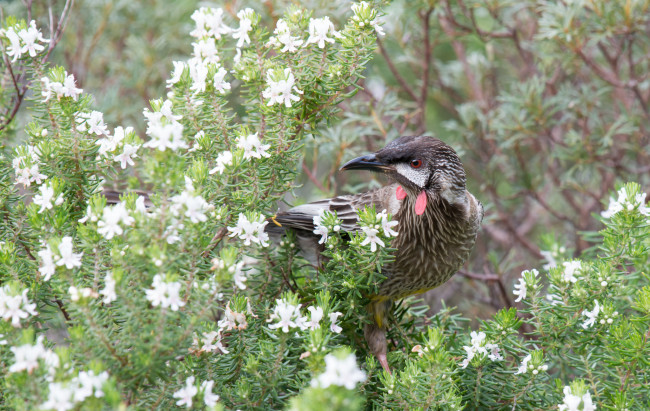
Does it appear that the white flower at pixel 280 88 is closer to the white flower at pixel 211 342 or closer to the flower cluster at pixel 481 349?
the white flower at pixel 211 342

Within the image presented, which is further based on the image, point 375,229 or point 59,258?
point 375,229

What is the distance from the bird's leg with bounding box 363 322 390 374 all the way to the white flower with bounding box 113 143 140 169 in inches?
48.8

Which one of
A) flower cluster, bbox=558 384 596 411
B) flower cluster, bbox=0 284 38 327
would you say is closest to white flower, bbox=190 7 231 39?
flower cluster, bbox=0 284 38 327

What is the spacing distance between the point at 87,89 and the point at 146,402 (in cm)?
396

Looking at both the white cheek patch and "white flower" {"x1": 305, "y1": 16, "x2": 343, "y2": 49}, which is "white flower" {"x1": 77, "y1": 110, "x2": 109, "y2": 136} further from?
the white cheek patch

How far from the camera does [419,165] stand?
310 centimetres

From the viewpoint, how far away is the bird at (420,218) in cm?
308

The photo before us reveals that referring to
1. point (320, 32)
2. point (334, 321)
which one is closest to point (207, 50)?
point (320, 32)

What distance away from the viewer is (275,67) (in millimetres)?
2475

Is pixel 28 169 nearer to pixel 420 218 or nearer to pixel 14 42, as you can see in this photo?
pixel 14 42

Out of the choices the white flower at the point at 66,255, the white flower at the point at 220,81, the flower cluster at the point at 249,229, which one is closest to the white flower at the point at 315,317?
the flower cluster at the point at 249,229

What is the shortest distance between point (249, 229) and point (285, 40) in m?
0.79

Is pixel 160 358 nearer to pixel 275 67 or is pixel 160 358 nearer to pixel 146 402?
pixel 146 402

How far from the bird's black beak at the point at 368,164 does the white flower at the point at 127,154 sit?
1.11 m
